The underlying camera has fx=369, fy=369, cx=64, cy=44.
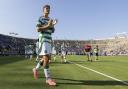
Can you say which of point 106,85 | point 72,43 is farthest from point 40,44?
point 72,43

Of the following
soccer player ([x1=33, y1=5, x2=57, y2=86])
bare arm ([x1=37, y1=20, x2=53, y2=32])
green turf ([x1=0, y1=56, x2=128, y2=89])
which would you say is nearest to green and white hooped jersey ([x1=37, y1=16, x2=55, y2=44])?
soccer player ([x1=33, y1=5, x2=57, y2=86])

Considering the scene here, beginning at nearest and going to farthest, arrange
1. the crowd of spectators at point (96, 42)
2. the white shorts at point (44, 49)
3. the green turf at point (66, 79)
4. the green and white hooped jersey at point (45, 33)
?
1. the green turf at point (66, 79)
2. the white shorts at point (44, 49)
3. the green and white hooped jersey at point (45, 33)
4. the crowd of spectators at point (96, 42)

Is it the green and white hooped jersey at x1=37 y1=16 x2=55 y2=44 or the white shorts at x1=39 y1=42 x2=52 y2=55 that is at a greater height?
the green and white hooped jersey at x1=37 y1=16 x2=55 y2=44

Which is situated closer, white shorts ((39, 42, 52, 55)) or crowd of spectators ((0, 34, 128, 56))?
white shorts ((39, 42, 52, 55))

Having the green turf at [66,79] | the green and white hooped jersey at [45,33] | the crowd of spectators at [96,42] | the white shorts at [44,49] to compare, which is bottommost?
the green turf at [66,79]

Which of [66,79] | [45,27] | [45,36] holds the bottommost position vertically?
[66,79]

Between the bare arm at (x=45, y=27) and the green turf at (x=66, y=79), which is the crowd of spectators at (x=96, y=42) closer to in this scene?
the green turf at (x=66, y=79)

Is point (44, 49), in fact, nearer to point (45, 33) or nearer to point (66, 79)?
point (45, 33)

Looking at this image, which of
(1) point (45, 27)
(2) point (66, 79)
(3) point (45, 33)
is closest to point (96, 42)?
(2) point (66, 79)

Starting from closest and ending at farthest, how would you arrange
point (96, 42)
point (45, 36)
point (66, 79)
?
point (45, 36) < point (66, 79) < point (96, 42)

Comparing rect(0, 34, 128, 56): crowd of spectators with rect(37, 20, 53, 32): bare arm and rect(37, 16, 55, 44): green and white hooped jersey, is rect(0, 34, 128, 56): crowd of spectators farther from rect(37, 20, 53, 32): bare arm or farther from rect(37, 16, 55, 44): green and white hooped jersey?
rect(37, 20, 53, 32): bare arm

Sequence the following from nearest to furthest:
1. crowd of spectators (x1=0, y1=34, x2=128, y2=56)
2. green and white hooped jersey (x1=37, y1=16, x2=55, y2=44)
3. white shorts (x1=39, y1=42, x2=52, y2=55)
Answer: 1. white shorts (x1=39, y1=42, x2=52, y2=55)
2. green and white hooped jersey (x1=37, y1=16, x2=55, y2=44)
3. crowd of spectators (x1=0, y1=34, x2=128, y2=56)

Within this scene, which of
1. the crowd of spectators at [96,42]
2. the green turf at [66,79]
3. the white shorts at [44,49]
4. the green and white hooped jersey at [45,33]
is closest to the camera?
the green turf at [66,79]

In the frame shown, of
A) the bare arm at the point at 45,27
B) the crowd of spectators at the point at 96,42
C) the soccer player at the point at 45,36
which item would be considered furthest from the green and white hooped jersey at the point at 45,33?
the crowd of spectators at the point at 96,42
